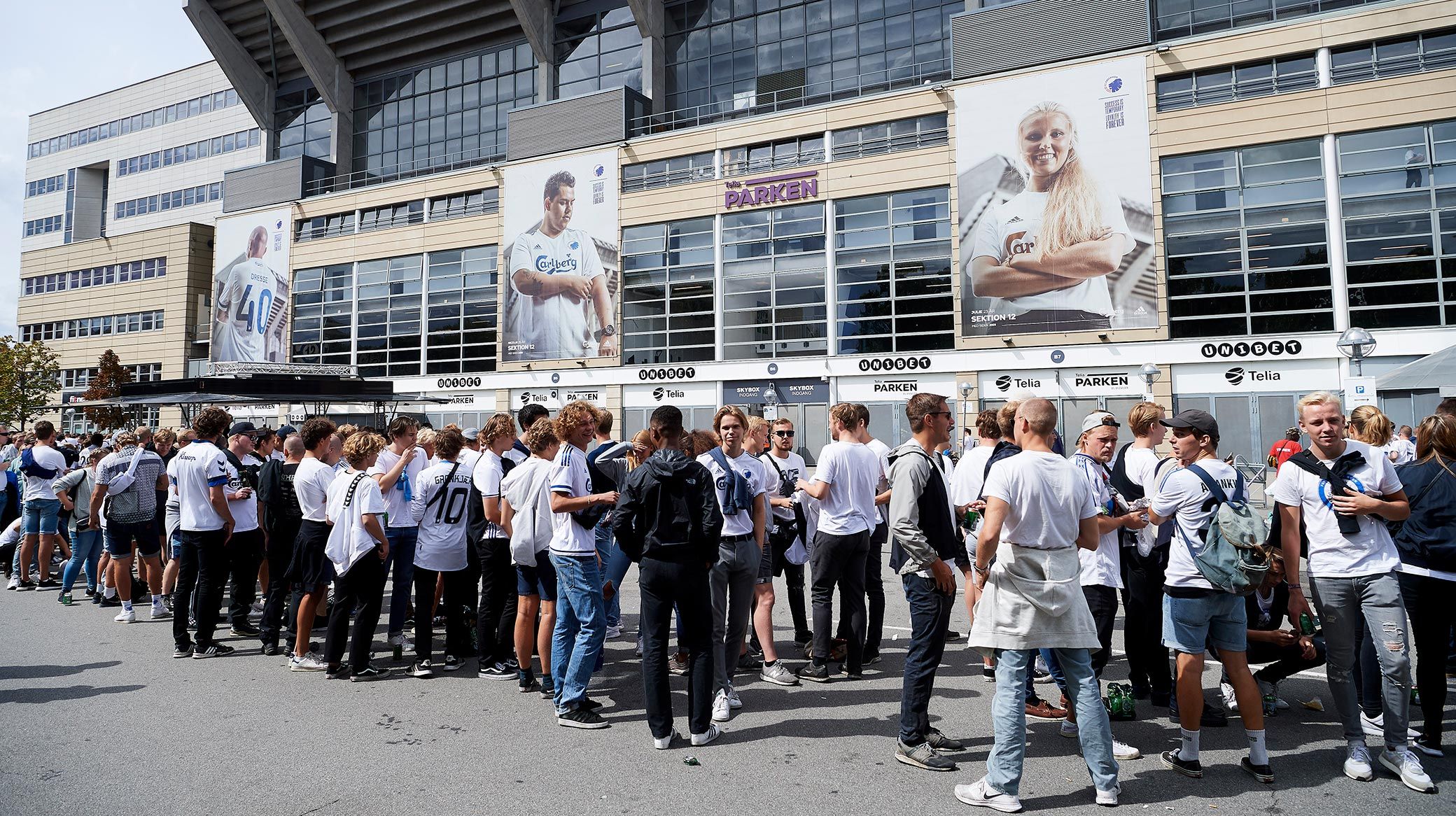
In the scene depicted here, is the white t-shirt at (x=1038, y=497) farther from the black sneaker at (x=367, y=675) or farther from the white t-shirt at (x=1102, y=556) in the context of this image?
the black sneaker at (x=367, y=675)

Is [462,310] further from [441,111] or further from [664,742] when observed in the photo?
[664,742]

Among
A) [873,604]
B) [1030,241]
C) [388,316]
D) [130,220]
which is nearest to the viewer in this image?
[873,604]

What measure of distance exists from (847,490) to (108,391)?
49408 mm

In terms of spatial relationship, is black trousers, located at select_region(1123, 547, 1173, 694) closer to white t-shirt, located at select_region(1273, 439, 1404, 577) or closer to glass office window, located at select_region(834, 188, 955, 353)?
white t-shirt, located at select_region(1273, 439, 1404, 577)

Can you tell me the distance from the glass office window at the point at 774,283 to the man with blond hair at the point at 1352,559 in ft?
79.3

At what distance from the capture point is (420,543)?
657 centimetres

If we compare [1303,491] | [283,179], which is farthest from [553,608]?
[283,179]

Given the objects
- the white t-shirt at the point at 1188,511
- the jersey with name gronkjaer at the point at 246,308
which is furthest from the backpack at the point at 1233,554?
the jersey with name gronkjaer at the point at 246,308

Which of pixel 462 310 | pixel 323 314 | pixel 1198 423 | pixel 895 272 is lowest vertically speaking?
pixel 1198 423

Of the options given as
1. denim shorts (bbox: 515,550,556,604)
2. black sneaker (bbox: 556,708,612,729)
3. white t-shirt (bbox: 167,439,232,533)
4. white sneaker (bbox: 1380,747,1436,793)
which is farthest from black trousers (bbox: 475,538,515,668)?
white sneaker (bbox: 1380,747,1436,793)

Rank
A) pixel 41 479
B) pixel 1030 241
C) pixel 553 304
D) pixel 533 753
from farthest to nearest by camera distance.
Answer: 1. pixel 553 304
2. pixel 1030 241
3. pixel 41 479
4. pixel 533 753

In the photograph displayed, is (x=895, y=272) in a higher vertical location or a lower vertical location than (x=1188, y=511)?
higher

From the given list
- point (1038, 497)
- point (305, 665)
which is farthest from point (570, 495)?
point (305, 665)

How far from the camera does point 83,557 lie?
9.91m
